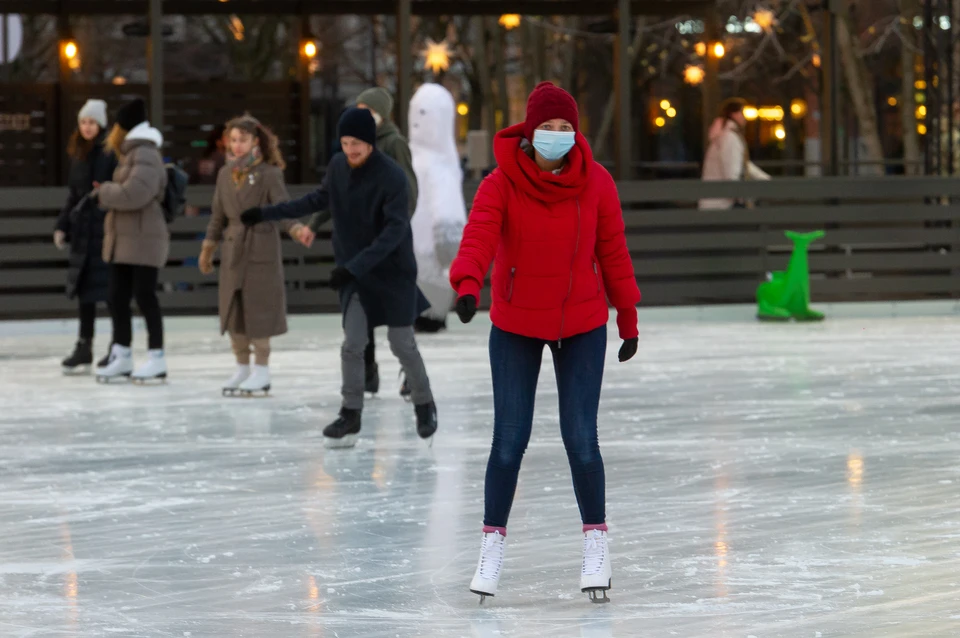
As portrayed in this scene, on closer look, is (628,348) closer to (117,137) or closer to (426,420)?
(426,420)

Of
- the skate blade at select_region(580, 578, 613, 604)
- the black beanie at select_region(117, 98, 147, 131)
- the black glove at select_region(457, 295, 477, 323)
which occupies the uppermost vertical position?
the black beanie at select_region(117, 98, 147, 131)

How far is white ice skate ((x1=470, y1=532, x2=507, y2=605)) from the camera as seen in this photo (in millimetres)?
5324

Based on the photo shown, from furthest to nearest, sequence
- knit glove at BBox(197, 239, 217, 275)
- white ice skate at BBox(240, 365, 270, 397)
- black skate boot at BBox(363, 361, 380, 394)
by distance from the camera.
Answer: white ice skate at BBox(240, 365, 270, 397)
black skate boot at BBox(363, 361, 380, 394)
knit glove at BBox(197, 239, 217, 275)

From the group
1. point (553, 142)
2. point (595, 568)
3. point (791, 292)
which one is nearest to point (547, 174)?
point (553, 142)

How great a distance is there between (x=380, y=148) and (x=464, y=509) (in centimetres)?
364

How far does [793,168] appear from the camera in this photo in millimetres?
26625

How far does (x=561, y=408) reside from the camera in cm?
540

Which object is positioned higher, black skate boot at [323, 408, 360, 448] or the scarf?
the scarf

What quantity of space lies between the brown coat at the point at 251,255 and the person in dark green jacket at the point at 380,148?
30 cm

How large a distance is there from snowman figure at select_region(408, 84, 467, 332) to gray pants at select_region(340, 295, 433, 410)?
5.04 meters

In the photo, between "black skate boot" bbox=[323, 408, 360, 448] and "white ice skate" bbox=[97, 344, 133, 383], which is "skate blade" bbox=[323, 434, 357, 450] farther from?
"white ice skate" bbox=[97, 344, 133, 383]

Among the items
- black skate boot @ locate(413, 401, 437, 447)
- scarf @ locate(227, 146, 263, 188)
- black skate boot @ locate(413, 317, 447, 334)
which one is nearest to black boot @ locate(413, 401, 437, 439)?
black skate boot @ locate(413, 401, 437, 447)

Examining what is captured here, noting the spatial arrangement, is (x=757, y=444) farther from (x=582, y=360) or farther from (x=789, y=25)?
(x=789, y=25)

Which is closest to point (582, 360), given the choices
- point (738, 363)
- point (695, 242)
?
Answer: point (738, 363)
